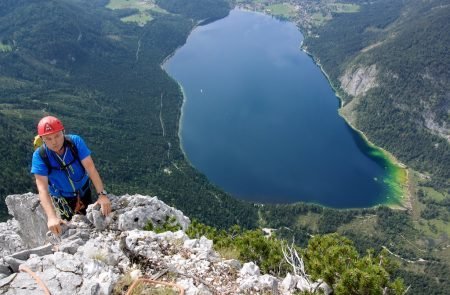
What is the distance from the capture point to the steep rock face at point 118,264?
7875 millimetres

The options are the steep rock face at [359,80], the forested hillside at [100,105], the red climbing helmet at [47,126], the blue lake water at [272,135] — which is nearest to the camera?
the red climbing helmet at [47,126]

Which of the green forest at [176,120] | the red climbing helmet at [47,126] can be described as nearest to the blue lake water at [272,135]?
→ the green forest at [176,120]

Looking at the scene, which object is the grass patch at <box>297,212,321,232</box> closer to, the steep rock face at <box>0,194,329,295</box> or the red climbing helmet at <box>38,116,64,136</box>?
the steep rock face at <box>0,194,329,295</box>

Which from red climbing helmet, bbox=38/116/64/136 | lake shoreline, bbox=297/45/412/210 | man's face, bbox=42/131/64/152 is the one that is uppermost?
red climbing helmet, bbox=38/116/64/136

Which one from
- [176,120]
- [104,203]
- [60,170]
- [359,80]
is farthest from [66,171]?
[359,80]

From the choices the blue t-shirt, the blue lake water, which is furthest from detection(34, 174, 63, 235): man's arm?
the blue lake water

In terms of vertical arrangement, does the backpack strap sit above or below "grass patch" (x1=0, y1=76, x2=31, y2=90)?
above

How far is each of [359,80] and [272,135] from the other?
6076 cm

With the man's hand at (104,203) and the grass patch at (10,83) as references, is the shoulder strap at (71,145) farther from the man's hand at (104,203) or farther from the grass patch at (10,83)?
the grass patch at (10,83)

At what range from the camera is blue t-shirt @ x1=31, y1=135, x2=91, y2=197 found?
918 centimetres

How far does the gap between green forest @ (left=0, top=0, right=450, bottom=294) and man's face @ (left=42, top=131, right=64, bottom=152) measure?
741 cm

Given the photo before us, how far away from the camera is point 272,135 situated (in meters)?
125

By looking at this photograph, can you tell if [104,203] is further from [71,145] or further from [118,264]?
A: [118,264]

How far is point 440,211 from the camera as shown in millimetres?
107125
